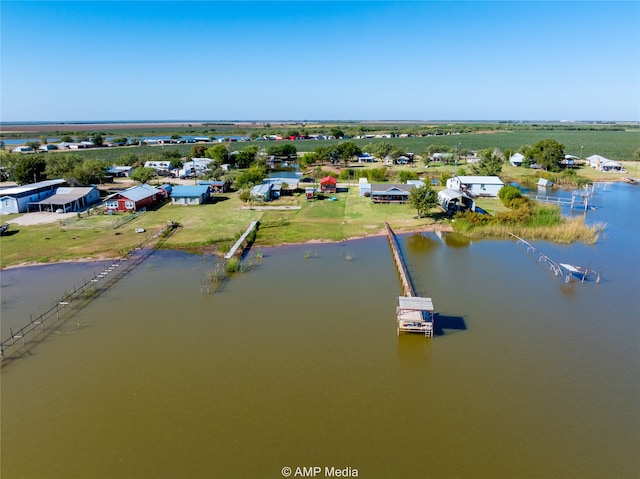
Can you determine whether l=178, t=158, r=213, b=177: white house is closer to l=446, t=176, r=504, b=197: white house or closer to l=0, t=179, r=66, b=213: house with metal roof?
l=0, t=179, r=66, b=213: house with metal roof

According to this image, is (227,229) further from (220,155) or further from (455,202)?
(220,155)

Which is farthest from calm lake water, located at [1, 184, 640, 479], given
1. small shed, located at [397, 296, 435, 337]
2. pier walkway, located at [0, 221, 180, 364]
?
pier walkway, located at [0, 221, 180, 364]

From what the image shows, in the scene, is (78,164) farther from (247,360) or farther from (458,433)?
(458,433)

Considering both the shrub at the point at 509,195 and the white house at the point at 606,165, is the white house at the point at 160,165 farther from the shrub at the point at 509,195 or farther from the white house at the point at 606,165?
the white house at the point at 606,165

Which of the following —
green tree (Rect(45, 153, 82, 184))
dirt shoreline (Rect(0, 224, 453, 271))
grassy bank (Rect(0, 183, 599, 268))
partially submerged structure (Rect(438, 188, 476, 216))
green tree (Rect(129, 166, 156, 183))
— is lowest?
dirt shoreline (Rect(0, 224, 453, 271))

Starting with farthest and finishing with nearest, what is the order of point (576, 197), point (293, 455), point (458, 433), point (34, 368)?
point (576, 197) < point (34, 368) < point (458, 433) < point (293, 455)

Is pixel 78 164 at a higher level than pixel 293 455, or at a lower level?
higher

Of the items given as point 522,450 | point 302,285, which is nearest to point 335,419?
point 522,450
